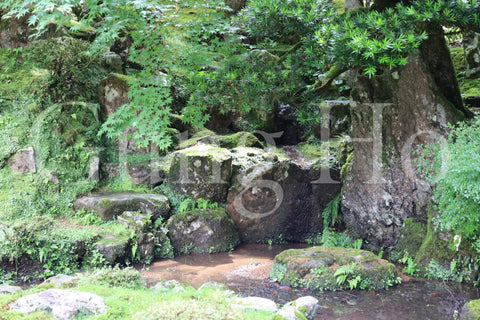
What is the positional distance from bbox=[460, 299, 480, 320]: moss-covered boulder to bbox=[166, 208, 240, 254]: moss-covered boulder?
5.19 meters

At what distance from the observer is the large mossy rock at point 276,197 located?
10.1 metres

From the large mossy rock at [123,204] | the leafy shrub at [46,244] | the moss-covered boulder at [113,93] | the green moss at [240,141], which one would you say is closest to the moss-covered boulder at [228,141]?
the green moss at [240,141]

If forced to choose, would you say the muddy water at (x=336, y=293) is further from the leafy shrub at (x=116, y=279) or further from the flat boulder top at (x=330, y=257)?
the leafy shrub at (x=116, y=279)

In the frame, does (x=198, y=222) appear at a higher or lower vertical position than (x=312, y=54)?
lower

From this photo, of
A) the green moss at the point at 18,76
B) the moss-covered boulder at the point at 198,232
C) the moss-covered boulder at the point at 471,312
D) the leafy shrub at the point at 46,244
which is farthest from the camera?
the green moss at the point at 18,76

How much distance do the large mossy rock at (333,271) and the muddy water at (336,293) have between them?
170mm

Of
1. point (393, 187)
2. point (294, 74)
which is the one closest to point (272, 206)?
point (393, 187)

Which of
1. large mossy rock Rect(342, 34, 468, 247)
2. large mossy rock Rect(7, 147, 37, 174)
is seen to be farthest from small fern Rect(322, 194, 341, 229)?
large mossy rock Rect(7, 147, 37, 174)

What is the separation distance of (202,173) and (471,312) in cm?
614

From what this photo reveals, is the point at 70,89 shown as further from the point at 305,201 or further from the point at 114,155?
the point at 305,201

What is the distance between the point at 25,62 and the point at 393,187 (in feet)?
33.1

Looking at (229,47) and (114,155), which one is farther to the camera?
(114,155)

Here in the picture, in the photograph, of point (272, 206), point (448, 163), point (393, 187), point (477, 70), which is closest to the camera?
point (448, 163)

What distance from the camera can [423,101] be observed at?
838 cm
